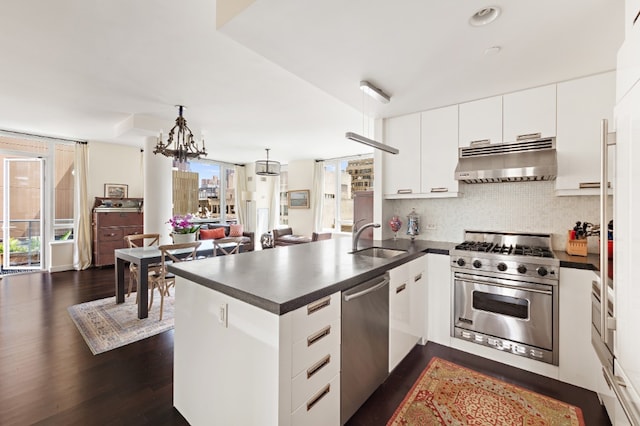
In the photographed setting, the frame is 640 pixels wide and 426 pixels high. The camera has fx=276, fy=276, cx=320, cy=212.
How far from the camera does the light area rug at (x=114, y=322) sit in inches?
105

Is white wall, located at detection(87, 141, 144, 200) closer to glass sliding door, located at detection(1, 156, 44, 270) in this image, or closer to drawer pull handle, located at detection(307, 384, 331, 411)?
glass sliding door, located at detection(1, 156, 44, 270)

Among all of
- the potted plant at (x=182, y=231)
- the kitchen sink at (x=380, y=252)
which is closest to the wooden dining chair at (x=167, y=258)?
the potted plant at (x=182, y=231)

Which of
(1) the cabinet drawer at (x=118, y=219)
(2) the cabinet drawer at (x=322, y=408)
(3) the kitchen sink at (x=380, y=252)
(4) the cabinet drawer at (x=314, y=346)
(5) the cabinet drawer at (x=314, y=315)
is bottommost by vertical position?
(2) the cabinet drawer at (x=322, y=408)

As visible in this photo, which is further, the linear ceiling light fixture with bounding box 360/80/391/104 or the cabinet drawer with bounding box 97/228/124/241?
the cabinet drawer with bounding box 97/228/124/241

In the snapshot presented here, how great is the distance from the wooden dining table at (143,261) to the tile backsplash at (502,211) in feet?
8.01

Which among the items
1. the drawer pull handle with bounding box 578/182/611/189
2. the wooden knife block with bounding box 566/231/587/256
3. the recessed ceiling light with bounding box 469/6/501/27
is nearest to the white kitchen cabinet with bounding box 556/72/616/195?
the drawer pull handle with bounding box 578/182/611/189

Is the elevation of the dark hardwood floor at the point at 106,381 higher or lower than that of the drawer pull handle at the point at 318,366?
lower

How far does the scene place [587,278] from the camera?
196 centimetres

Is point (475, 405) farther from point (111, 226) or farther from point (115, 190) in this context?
point (115, 190)

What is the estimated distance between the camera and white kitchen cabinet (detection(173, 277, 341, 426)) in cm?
116

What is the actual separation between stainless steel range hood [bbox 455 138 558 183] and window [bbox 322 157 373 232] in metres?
4.47

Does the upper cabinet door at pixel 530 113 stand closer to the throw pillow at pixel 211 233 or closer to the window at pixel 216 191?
the throw pillow at pixel 211 233

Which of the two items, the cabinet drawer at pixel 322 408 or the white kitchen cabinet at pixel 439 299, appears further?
the white kitchen cabinet at pixel 439 299

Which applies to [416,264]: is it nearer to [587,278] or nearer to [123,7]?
[587,278]
